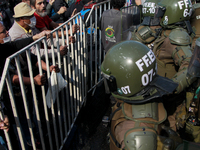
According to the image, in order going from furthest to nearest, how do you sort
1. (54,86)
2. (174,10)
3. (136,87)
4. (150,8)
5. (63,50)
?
(150,8) → (174,10) → (63,50) → (54,86) → (136,87)

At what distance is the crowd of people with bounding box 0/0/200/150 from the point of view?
187cm

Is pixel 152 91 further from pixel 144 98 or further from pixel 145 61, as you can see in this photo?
pixel 145 61

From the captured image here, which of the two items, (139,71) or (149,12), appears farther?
(149,12)

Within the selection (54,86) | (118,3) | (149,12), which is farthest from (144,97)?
(149,12)

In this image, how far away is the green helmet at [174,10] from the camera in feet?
12.1

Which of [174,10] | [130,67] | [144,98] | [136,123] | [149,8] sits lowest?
[136,123]

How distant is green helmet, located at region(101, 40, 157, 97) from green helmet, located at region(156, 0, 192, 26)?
2.27m

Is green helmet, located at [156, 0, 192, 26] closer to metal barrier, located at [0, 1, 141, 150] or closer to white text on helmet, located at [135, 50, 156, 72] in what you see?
metal barrier, located at [0, 1, 141, 150]

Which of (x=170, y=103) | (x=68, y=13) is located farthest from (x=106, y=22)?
(x=170, y=103)

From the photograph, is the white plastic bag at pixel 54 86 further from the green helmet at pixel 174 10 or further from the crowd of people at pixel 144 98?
the green helmet at pixel 174 10

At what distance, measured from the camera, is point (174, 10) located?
12.2 ft

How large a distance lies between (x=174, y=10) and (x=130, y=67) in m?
2.52

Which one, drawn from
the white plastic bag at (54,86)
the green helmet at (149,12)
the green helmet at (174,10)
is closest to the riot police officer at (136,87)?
the white plastic bag at (54,86)

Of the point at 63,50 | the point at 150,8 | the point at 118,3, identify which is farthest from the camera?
the point at 150,8
